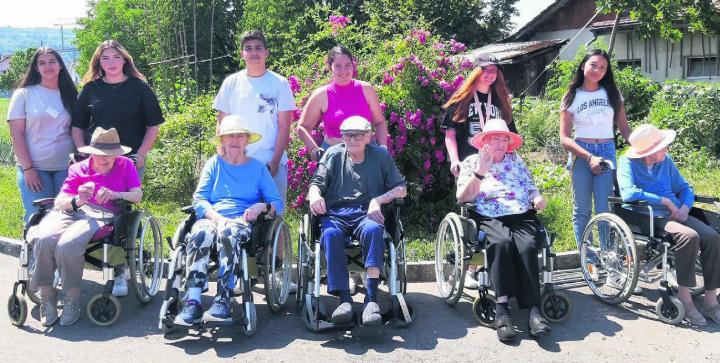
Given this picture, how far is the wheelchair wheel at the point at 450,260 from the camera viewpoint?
450 cm

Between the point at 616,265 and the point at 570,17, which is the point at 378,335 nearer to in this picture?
the point at 616,265

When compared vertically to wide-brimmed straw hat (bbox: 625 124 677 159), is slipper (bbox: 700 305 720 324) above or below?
below

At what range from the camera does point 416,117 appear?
6.32 metres

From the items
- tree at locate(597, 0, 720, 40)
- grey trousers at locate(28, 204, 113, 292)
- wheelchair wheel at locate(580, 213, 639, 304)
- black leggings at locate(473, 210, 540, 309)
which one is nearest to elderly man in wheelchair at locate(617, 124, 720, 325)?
wheelchair wheel at locate(580, 213, 639, 304)

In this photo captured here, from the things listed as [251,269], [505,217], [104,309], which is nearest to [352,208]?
[251,269]

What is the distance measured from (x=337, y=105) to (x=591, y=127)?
1.98 metres

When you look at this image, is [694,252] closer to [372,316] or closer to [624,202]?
[624,202]

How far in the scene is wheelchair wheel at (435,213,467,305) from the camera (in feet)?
14.8

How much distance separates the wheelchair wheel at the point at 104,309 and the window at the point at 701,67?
14.7 metres

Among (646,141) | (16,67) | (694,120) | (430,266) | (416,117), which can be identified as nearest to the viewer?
(646,141)

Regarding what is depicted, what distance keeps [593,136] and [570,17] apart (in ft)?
57.7

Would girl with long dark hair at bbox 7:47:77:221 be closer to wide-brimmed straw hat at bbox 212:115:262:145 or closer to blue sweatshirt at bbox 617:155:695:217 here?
wide-brimmed straw hat at bbox 212:115:262:145

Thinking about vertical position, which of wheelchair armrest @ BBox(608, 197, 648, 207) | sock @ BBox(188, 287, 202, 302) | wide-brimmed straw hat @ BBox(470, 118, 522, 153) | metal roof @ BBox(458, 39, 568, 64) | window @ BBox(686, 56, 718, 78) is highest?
metal roof @ BBox(458, 39, 568, 64)

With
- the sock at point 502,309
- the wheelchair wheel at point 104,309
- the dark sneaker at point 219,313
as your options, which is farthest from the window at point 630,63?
the wheelchair wheel at point 104,309
